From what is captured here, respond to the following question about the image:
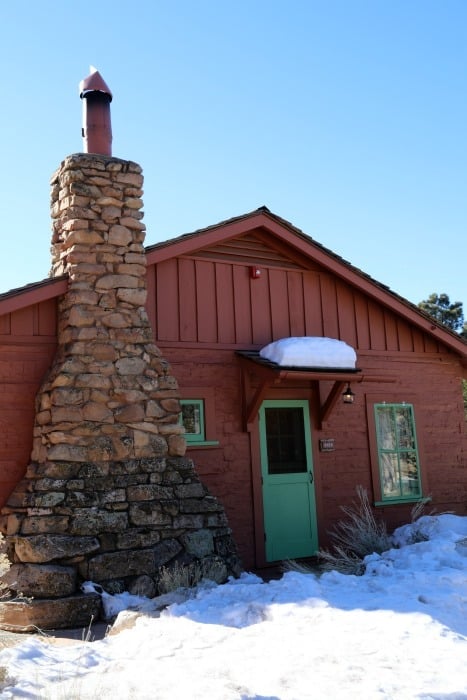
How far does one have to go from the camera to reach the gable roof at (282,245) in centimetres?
768

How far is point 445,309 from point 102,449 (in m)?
22.6

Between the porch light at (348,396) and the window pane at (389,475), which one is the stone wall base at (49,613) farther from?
the window pane at (389,475)

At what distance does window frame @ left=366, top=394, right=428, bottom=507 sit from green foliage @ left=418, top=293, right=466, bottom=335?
17.5 metres

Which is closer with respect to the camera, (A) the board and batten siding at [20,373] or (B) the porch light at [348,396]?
(A) the board and batten siding at [20,373]

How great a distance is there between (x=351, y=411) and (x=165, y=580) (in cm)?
420

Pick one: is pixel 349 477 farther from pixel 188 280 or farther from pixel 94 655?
pixel 94 655

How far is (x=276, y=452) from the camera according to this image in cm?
935

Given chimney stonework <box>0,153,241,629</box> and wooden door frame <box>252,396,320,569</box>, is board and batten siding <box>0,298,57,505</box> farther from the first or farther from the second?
wooden door frame <box>252,396,320,569</box>

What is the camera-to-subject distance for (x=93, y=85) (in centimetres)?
859

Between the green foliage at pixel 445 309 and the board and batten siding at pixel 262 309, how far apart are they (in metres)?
17.1

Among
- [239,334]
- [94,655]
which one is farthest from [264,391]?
[94,655]

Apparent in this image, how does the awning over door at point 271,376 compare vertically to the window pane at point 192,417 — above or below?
above

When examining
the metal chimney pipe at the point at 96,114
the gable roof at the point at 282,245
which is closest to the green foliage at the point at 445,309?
the gable roof at the point at 282,245

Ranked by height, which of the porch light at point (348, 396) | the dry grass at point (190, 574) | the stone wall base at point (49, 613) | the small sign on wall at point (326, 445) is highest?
the porch light at point (348, 396)
